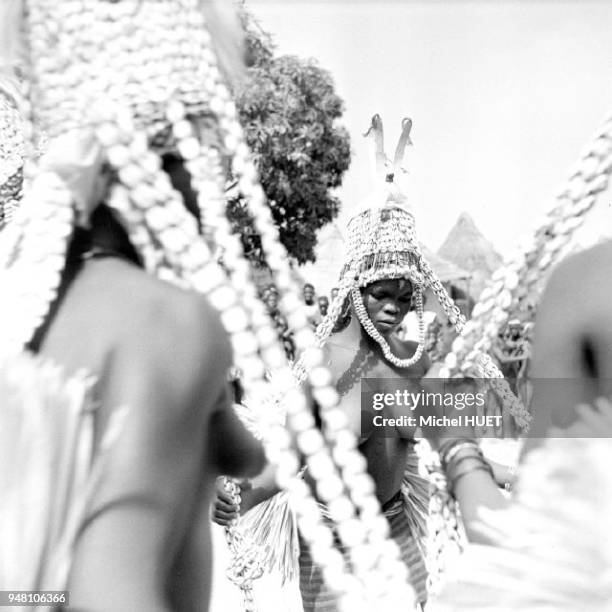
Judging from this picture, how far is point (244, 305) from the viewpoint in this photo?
4.79 ft

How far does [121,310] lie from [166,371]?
111 mm

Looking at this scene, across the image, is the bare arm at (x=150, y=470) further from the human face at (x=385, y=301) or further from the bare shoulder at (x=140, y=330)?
the human face at (x=385, y=301)

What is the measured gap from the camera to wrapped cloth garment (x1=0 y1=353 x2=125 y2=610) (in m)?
1.27

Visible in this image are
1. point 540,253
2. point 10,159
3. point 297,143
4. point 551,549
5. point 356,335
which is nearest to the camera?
point 551,549

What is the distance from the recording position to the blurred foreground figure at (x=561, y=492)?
1232 mm

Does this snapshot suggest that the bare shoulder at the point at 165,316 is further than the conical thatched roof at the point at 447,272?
No

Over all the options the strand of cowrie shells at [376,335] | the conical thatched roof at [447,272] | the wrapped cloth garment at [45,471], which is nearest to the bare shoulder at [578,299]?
the wrapped cloth garment at [45,471]

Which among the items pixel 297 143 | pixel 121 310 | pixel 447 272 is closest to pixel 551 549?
pixel 121 310

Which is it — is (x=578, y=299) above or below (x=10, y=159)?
below

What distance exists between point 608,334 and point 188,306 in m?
0.63

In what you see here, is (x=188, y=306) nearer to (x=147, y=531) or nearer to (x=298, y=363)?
(x=147, y=531)

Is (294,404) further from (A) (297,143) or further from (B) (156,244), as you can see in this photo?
(A) (297,143)

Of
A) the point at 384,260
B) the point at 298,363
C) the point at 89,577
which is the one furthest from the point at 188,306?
the point at 384,260

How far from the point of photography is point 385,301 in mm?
3545
